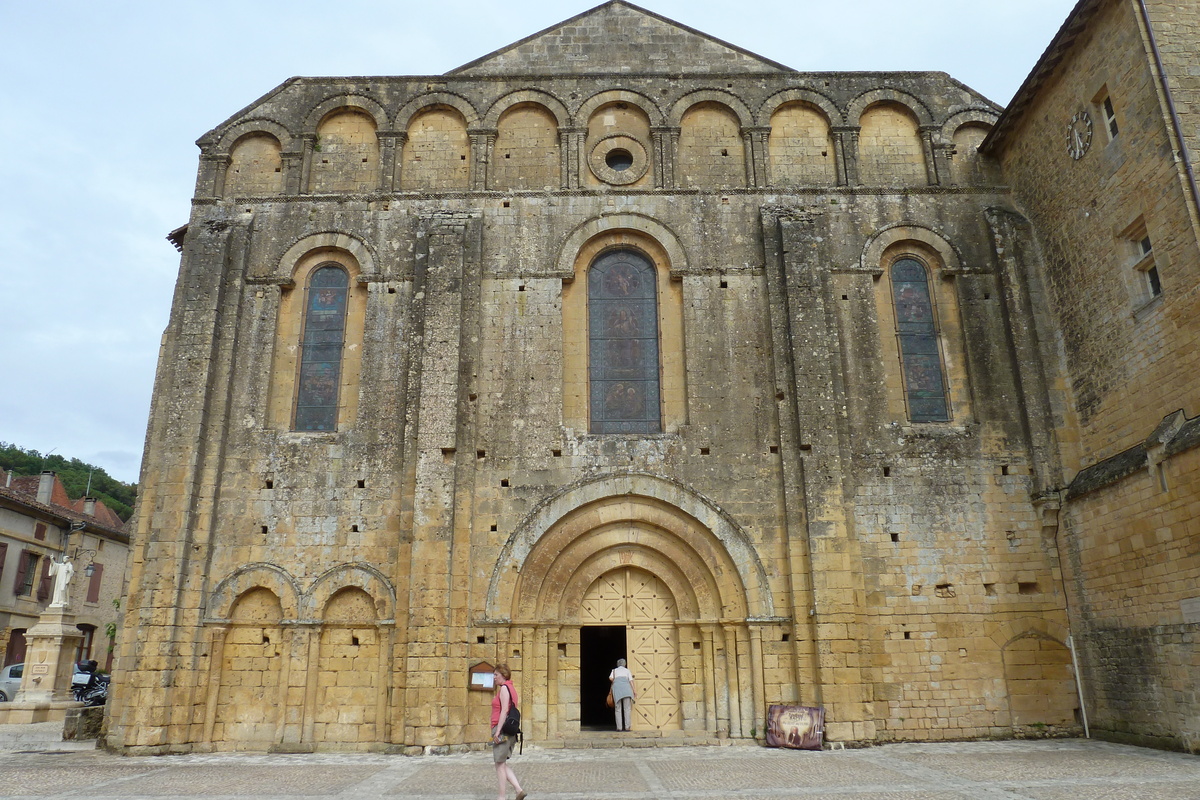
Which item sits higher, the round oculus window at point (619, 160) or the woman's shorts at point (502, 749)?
the round oculus window at point (619, 160)

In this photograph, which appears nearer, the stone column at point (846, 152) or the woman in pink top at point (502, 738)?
the woman in pink top at point (502, 738)

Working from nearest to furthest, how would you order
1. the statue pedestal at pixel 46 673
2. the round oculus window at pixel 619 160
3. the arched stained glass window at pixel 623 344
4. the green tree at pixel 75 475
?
1. the arched stained glass window at pixel 623 344
2. the round oculus window at pixel 619 160
3. the statue pedestal at pixel 46 673
4. the green tree at pixel 75 475

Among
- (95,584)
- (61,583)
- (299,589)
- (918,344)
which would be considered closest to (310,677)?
(299,589)

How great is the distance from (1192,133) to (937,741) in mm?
8792

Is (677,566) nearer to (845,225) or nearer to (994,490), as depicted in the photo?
(994,490)

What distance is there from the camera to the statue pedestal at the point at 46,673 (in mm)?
15195

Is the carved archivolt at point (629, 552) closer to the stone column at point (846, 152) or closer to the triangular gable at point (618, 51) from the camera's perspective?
the stone column at point (846, 152)

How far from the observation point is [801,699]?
1188 centimetres

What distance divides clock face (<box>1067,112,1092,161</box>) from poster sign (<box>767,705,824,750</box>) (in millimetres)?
9171

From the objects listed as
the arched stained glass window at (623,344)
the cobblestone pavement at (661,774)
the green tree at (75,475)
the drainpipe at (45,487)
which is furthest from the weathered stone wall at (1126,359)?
the green tree at (75,475)

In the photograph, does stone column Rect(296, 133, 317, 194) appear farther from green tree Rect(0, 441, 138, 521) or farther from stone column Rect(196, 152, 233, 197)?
green tree Rect(0, 441, 138, 521)

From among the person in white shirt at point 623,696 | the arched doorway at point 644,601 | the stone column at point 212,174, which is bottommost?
the person in white shirt at point 623,696

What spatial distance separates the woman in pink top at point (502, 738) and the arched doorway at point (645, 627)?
4308mm

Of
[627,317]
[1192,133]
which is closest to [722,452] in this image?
[627,317]
